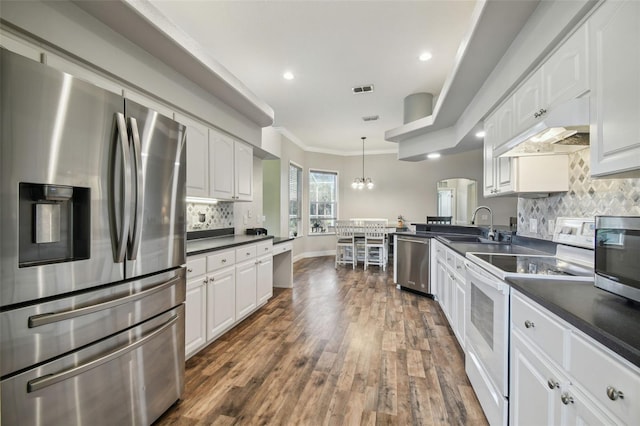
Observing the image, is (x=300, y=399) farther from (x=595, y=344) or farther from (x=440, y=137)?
(x=440, y=137)

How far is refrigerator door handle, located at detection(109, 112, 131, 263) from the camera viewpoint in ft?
4.34

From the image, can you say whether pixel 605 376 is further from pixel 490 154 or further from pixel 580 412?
pixel 490 154

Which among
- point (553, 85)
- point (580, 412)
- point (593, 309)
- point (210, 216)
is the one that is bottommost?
point (580, 412)

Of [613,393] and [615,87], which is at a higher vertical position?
[615,87]

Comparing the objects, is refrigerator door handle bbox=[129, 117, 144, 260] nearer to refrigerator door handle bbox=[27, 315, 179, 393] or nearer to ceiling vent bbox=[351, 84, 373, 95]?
refrigerator door handle bbox=[27, 315, 179, 393]

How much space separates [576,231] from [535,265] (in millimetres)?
391

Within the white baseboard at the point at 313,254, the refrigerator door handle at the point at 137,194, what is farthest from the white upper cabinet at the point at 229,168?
the white baseboard at the point at 313,254

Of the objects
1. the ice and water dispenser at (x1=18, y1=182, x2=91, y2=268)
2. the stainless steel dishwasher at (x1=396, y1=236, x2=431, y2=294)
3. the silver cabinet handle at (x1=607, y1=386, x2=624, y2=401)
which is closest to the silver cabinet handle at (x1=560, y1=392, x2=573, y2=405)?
the silver cabinet handle at (x1=607, y1=386, x2=624, y2=401)

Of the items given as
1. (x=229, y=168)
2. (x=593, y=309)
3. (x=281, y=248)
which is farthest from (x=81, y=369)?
(x=281, y=248)

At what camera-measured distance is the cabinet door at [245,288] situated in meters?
2.87

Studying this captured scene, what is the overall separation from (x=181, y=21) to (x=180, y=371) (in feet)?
9.19

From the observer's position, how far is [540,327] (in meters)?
1.11

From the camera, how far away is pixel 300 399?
71.7 inches

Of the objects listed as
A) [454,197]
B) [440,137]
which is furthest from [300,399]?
[454,197]
